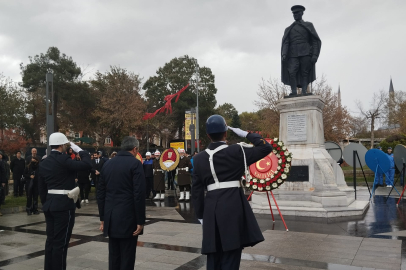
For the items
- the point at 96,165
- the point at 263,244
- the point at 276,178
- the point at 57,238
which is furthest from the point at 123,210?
the point at 96,165

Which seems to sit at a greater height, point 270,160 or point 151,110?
point 151,110

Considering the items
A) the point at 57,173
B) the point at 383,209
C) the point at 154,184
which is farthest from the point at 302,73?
the point at 57,173

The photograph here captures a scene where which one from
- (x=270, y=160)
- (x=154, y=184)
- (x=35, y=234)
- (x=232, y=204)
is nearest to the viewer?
(x=232, y=204)

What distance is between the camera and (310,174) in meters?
10.0

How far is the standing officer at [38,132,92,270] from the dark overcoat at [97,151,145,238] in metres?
0.76

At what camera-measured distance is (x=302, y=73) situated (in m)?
11.4

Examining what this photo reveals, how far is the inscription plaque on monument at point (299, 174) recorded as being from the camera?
10109mm

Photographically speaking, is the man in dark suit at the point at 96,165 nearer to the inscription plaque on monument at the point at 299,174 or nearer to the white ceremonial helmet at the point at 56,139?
the inscription plaque on monument at the point at 299,174

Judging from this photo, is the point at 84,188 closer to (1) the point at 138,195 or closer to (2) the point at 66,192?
(2) the point at 66,192

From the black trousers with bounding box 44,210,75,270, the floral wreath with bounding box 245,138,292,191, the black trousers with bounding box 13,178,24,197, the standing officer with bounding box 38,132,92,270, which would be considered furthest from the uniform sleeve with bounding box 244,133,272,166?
the black trousers with bounding box 13,178,24,197

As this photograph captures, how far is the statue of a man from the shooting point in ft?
36.1

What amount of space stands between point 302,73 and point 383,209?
4.61 metres

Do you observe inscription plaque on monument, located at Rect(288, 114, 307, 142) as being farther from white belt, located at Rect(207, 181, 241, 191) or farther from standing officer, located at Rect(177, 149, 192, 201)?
white belt, located at Rect(207, 181, 241, 191)

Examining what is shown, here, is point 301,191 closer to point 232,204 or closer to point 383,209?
point 383,209
